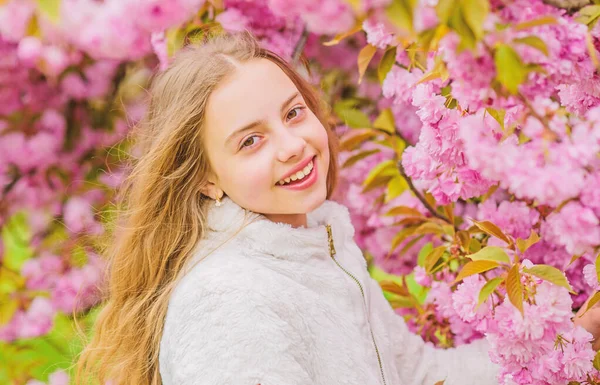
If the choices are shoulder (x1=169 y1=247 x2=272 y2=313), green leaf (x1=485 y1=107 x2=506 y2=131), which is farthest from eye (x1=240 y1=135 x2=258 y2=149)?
green leaf (x1=485 y1=107 x2=506 y2=131)

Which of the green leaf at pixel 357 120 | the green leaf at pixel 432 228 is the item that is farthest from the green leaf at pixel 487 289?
the green leaf at pixel 357 120

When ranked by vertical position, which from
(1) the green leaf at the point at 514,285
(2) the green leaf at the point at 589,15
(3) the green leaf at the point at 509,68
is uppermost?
(3) the green leaf at the point at 509,68

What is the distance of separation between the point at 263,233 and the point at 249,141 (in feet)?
0.64

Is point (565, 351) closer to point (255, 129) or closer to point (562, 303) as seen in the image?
point (562, 303)

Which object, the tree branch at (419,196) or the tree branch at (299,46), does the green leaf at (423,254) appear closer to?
the tree branch at (419,196)

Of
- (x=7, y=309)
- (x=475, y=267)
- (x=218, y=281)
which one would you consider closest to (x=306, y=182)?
(x=218, y=281)

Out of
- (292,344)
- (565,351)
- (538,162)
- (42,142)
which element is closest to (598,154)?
(538,162)

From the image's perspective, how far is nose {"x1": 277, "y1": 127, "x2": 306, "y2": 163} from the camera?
149cm

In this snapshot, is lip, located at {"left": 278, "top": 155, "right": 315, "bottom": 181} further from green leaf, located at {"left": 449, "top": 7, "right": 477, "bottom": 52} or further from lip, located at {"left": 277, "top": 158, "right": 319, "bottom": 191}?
green leaf, located at {"left": 449, "top": 7, "right": 477, "bottom": 52}

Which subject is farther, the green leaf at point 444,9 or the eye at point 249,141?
the eye at point 249,141

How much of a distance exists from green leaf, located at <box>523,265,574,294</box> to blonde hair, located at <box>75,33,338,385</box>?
0.73 meters

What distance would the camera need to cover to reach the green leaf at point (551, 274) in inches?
44.8

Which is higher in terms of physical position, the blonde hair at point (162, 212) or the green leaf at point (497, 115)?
the green leaf at point (497, 115)

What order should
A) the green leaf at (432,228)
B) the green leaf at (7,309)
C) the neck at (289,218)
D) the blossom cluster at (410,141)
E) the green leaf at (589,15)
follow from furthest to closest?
the green leaf at (7,309), the green leaf at (432,228), the neck at (289,218), the green leaf at (589,15), the blossom cluster at (410,141)
